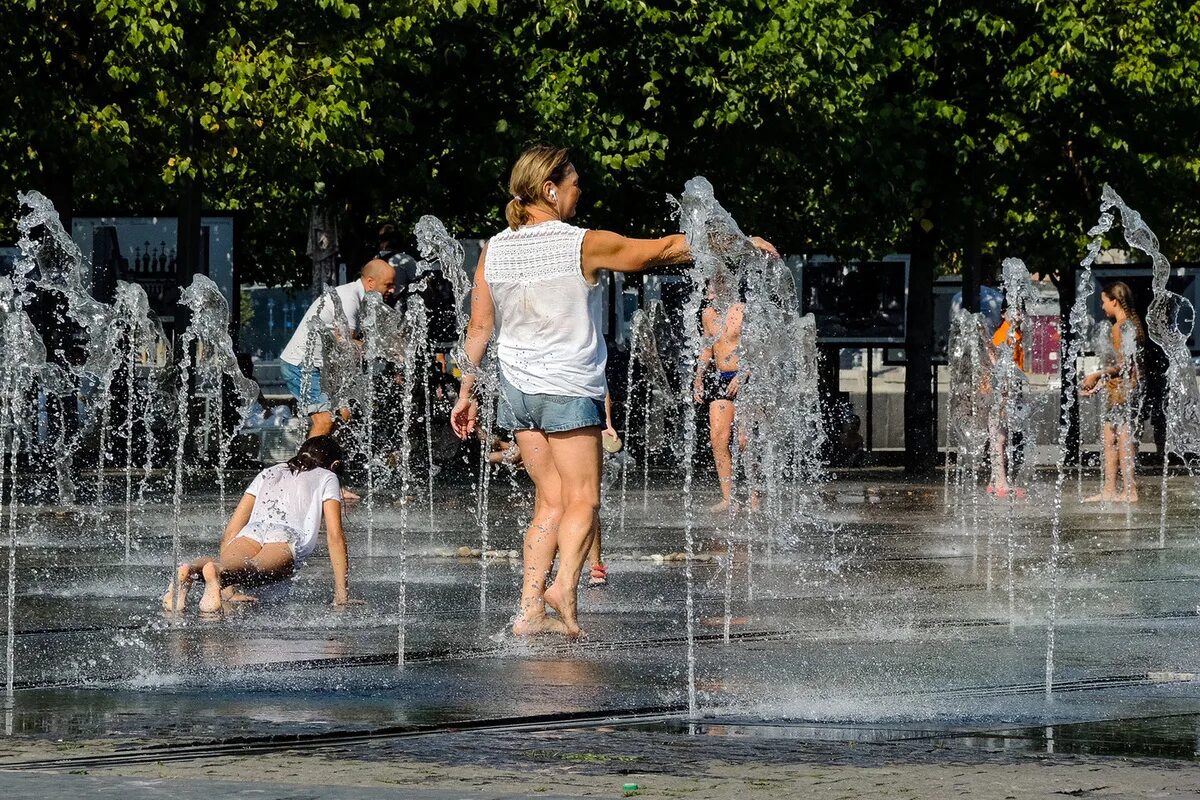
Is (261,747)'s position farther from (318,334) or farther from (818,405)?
(818,405)

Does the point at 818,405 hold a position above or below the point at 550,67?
below

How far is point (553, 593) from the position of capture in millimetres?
8109

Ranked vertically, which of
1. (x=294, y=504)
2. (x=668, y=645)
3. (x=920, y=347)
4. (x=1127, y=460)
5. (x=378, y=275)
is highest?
(x=378, y=275)

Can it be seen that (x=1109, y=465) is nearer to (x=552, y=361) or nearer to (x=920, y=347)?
(x=920, y=347)

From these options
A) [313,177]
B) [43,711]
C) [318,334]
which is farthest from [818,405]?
[43,711]

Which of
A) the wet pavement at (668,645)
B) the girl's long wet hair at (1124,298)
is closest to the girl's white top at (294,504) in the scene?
the wet pavement at (668,645)

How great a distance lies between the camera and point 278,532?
30.8ft

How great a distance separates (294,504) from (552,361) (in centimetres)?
182

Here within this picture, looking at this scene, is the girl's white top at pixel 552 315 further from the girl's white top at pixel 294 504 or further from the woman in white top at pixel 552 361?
the girl's white top at pixel 294 504

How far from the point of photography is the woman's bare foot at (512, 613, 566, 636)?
8102 millimetres

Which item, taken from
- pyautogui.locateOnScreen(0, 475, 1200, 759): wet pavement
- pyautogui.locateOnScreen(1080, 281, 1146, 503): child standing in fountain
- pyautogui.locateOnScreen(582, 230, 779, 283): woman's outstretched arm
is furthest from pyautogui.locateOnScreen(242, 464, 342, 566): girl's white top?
pyautogui.locateOnScreen(1080, 281, 1146, 503): child standing in fountain

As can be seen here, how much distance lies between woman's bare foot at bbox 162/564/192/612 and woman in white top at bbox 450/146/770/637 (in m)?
1.52

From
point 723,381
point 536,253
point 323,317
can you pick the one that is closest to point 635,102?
point 323,317

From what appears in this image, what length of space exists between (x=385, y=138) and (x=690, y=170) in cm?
331
